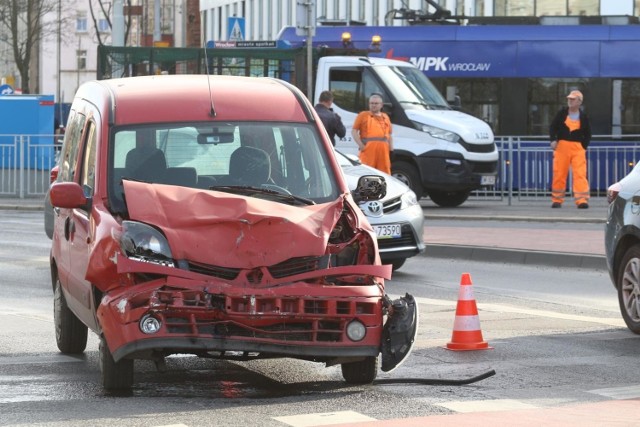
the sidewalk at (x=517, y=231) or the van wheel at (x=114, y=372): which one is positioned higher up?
the van wheel at (x=114, y=372)

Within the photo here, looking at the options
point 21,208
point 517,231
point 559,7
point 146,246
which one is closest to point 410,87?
point 517,231

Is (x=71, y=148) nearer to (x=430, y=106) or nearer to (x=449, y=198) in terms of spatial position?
(x=430, y=106)

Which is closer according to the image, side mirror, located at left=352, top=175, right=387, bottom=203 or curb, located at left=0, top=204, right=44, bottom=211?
side mirror, located at left=352, top=175, right=387, bottom=203

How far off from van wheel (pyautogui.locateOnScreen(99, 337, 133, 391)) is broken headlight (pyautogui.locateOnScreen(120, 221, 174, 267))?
1.67 ft

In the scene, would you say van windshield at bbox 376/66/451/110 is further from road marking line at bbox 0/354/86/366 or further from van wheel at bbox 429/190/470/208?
road marking line at bbox 0/354/86/366

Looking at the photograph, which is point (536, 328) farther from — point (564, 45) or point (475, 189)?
point (564, 45)

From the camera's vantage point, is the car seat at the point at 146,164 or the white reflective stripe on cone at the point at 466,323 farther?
the white reflective stripe on cone at the point at 466,323

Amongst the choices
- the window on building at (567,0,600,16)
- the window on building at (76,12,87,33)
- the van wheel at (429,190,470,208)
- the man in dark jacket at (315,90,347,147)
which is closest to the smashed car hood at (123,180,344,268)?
the man in dark jacket at (315,90,347,147)

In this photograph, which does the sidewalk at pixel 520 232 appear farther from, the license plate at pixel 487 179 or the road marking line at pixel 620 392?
the road marking line at pixel 620 392

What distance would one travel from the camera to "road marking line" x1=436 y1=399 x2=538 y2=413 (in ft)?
27.0

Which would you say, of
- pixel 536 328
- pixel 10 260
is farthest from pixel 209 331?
pixel 10 260

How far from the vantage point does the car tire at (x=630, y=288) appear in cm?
1173

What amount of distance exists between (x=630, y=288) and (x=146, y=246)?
4.59m

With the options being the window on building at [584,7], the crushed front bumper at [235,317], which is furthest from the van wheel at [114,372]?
the window on building at [584,7]
